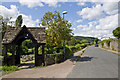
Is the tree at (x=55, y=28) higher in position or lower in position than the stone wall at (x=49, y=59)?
higher

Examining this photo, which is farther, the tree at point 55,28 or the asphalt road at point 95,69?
the tree at point 55,28

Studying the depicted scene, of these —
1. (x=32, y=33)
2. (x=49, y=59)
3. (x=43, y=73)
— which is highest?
(x=32, y=33)

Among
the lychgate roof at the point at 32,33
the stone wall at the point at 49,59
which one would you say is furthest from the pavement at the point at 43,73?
the lychgate roof at the point at 32,33

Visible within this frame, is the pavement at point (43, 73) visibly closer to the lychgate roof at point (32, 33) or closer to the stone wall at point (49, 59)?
the stone wall at point (49, 59)

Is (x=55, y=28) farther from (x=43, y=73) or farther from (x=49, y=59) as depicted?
(x=43, y=73)

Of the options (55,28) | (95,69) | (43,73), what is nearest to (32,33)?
(55,28)

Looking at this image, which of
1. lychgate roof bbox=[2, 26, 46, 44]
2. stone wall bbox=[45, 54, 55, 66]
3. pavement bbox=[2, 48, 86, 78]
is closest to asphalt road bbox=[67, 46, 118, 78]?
pavement bbox=[2, 48, 86, 78]

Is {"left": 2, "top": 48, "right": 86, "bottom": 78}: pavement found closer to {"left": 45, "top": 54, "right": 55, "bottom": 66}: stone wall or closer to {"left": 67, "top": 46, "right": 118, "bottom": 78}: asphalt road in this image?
{"left": 67, "top": 46, "right": 118, "bottom": 78}: asphalt road

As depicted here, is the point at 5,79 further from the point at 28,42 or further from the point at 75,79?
the point at 28,42

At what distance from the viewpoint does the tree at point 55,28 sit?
1242 cm

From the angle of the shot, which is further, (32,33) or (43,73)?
(32,33)

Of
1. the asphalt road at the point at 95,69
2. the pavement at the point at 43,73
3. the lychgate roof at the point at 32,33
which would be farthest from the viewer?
the lychgate roof at the point at 32,33

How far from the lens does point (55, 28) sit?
41.4 feet

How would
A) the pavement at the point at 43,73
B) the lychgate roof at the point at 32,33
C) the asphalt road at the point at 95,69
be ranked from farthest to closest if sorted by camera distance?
the lychgate roof at the point at 32,33, the pavement at the point at 43,73, the asphalt road at the point at 95,69
